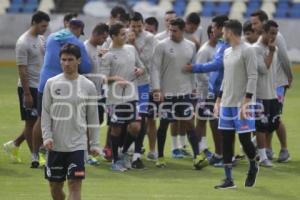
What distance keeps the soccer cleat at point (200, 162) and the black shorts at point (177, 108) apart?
0.63 m

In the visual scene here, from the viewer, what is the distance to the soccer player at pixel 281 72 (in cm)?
1422

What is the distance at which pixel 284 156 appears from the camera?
1435 cm

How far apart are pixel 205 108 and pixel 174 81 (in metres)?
0.82

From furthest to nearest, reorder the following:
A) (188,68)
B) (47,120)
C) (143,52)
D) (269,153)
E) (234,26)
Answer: (143,52), (269,153), (188,68), (234,26), (47,120)

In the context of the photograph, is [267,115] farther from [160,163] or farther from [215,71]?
[160,163]

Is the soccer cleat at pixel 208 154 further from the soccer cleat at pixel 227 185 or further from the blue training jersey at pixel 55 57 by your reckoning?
the blue training jersey at pixel 55 57

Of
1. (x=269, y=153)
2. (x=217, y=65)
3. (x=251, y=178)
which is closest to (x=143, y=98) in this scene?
(x=217, y=65)

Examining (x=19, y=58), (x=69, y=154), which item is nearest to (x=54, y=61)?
(x=19, y=58)

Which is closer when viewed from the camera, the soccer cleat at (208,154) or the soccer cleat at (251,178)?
the soccer cleat at (251,178)

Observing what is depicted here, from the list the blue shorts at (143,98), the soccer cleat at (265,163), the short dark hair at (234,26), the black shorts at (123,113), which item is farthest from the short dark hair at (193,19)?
the short dark hair at (234,26)

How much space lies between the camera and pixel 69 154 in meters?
10.0

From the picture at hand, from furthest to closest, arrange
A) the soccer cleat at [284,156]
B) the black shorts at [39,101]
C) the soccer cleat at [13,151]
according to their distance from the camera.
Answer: the soccer cleat at [284,156] → the soccer cleat at [13,151] → the black shorts at [39,101]

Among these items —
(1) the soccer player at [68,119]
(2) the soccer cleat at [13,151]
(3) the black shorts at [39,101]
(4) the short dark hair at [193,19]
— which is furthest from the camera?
(4) the short dark hair at [193,19]

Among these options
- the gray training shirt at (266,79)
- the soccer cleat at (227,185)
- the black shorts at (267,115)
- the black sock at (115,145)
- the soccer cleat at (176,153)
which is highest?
the gray training shirt at (266,79)
